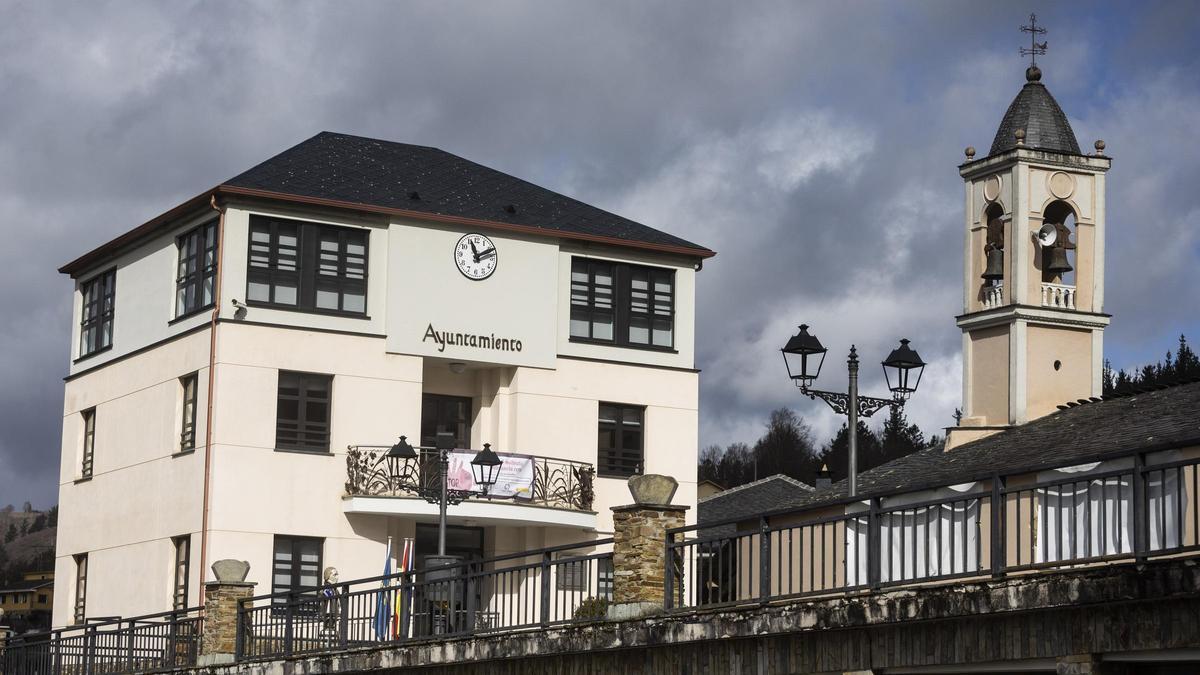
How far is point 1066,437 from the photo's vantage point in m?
36.4

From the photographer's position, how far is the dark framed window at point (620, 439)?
44.2m

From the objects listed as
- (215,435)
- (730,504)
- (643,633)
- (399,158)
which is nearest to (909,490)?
(643,633)

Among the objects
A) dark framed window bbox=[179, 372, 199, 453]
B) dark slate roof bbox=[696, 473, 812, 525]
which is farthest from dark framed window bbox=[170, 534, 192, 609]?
dark slate roof bbox=[696, 473, 812, 525]

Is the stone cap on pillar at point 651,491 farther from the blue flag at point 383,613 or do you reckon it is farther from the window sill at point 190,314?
the window sill at point 190,314

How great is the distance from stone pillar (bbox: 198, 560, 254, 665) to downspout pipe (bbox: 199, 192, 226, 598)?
10.7 m

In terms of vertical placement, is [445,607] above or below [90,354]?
below

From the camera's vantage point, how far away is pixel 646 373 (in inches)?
1770

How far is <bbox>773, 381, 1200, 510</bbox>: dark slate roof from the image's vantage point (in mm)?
32938

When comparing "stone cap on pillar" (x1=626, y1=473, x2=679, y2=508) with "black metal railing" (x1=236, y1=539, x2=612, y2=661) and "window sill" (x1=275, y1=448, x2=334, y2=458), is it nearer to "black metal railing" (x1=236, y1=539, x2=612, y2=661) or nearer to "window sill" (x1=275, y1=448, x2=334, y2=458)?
"black metal railing" (x1=236, y1=539, x2=612, y2=661)

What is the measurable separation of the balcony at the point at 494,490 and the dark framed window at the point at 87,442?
26.4 feet

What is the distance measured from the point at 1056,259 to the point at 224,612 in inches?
861

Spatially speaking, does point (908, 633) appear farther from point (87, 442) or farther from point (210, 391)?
point (87, 442)

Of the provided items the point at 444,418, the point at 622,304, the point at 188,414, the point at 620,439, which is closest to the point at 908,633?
the point at 188,414

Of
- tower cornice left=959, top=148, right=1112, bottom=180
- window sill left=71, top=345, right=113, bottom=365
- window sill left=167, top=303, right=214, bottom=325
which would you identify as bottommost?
window sill left=71, top=345, right=113, bottom=365
